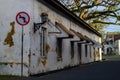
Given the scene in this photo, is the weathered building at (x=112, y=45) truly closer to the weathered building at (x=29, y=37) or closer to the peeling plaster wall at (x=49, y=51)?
the peeling plaster wall at (x=49, y=51)

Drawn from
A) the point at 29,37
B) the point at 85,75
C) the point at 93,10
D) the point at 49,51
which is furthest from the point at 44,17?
the point at 93,10

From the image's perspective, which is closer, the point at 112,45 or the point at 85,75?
the point at 85,75

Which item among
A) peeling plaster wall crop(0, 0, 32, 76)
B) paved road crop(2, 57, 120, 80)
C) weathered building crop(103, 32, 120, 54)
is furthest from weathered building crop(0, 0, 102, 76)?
weathered building crop(103, 32, 120, 54)

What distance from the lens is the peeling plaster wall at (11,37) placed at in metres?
17.5

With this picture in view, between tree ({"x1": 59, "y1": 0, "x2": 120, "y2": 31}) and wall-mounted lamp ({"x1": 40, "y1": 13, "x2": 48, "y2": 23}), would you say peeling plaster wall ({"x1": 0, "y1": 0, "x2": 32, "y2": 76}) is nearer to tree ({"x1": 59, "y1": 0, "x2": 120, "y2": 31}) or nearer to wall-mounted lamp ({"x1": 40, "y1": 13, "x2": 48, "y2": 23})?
wall-mounted lamp ({"x1": 40, "y1": 13, "x2": 48, "y2": 23})

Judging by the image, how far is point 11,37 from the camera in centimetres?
1781

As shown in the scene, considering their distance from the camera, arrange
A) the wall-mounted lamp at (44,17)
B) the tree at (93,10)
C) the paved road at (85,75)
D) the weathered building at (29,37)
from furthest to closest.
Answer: the tree at (93,10) < the wall-mounted lamp at (44,17) < the weathered building at (29,37) < the paved road at (85,75)

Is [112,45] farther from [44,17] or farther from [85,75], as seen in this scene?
[85,75]

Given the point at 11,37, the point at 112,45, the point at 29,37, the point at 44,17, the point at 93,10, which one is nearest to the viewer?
the point at 29,37

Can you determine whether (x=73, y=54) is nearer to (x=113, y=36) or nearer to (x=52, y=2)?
(x=52, y=2)

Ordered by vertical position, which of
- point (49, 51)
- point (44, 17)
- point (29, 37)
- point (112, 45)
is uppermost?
point (44, 17)

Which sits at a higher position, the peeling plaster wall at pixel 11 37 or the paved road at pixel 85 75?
the peeling plaster wall at pixel 11 37

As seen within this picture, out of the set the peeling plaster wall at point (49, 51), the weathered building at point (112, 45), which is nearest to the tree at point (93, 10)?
the peeling plaster wall at point (49, 51)

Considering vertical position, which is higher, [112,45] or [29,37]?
[29,37]
